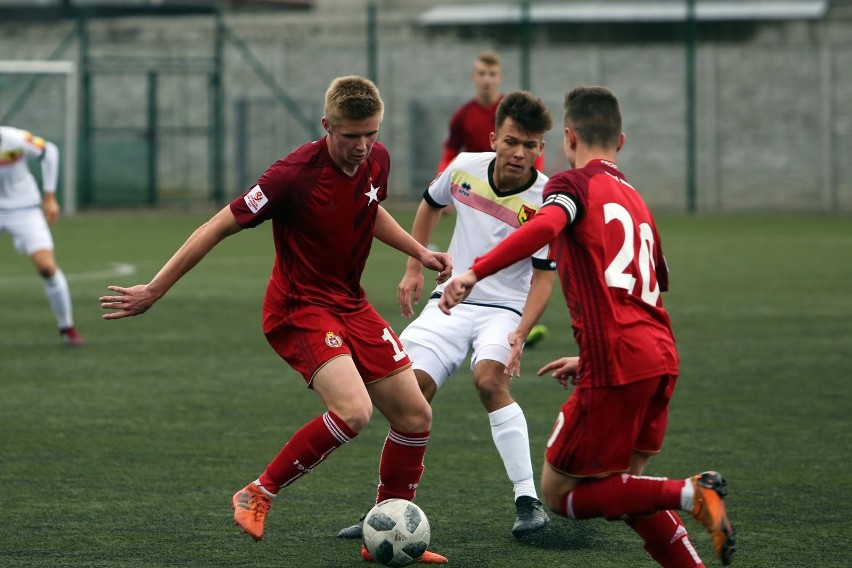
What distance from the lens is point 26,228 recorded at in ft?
36.2

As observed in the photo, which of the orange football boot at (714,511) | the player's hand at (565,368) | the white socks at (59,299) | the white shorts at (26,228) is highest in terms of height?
the white shorts at (26,228)

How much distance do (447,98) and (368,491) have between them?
22303 millimetres

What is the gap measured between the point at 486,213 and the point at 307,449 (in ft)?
5.13

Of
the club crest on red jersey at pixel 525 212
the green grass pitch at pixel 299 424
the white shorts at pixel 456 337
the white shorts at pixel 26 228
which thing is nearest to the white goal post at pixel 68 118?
the green grass pitch at pixel 299 424

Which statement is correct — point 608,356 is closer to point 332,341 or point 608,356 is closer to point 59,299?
point 332,341

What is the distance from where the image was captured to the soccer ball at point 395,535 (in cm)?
504

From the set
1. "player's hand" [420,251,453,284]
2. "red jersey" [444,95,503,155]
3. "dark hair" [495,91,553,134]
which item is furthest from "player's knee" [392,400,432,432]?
"red jersey" [444,95,503,155]

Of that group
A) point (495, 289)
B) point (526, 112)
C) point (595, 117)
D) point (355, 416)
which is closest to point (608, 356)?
point (595, 117)

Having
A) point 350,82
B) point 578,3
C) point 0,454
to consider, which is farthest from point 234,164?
point 350,82

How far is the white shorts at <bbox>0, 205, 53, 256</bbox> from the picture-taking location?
11016 millimetres

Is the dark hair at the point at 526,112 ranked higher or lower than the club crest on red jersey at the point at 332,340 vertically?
higher

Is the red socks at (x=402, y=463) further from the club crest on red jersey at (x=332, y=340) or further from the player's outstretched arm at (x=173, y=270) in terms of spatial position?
the player's outstretched arm at (x=173, y=270)

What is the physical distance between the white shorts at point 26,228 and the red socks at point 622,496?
743 cm

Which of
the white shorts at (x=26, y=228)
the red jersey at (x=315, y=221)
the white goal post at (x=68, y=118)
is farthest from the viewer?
the white goal post at (x=68, y=118)
